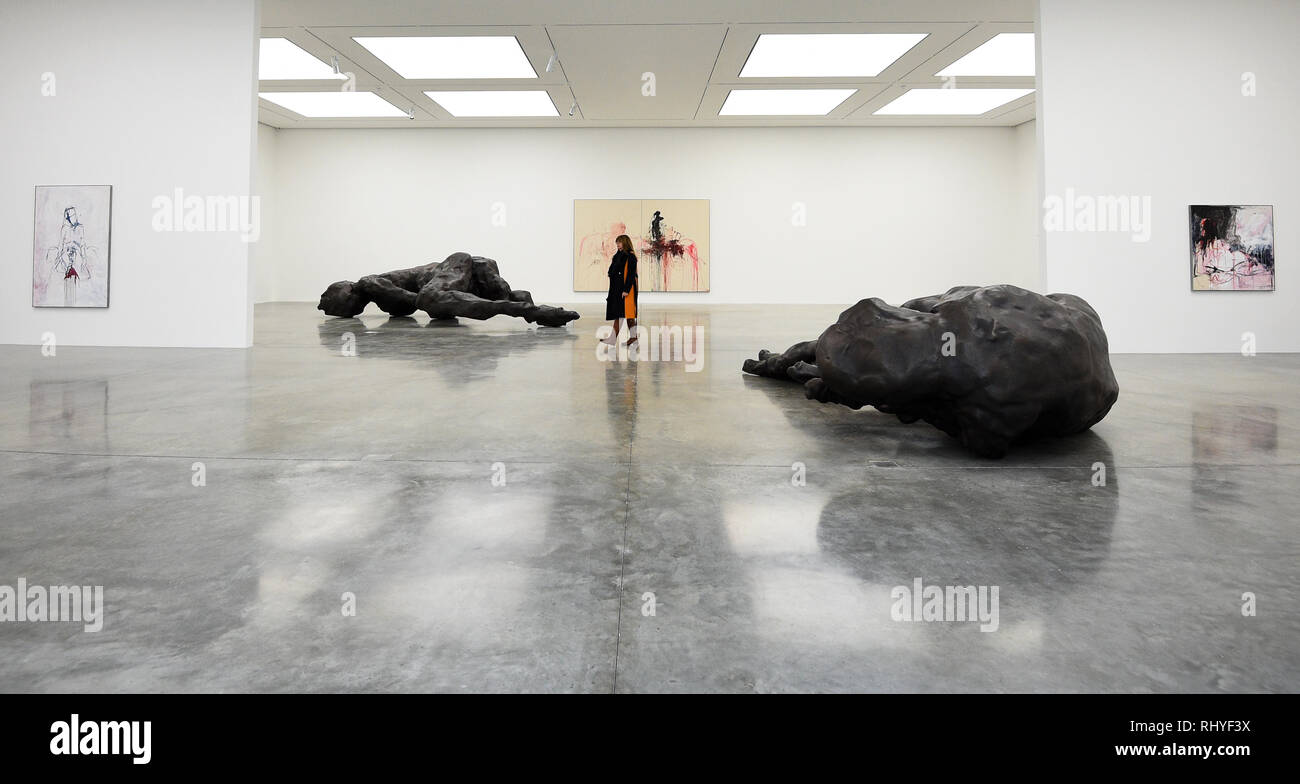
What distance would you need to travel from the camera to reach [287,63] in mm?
15383

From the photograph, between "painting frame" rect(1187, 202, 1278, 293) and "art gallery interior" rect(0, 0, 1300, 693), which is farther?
"painting frame" rect(1187, 202, 1278, 293)

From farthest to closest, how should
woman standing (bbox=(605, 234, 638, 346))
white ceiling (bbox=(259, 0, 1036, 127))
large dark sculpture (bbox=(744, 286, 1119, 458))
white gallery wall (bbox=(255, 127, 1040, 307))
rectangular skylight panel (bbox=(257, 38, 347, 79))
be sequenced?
white gallery wall (bbox=(255, 127, 1040, 307)), rectangular skylight panel (bbox=(257, 38, 347, 79)), white ceiling (bbox=(259, 0, 1036, 127)), woman standing (bbox=(605, 234, 638, 346)), large dark sculpture (bbox=(744, 286, 1119, 458))

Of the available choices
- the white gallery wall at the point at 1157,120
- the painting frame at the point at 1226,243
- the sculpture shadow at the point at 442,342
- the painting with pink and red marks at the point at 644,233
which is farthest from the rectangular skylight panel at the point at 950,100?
the sculpture shadow at the point at 442,342

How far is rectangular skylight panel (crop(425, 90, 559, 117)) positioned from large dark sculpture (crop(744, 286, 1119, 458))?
50.4 ft

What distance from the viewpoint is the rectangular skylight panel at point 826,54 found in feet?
45.0

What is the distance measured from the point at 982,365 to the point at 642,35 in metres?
11.3

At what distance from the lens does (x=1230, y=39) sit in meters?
10.6

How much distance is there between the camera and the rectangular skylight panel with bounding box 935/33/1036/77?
539 inches

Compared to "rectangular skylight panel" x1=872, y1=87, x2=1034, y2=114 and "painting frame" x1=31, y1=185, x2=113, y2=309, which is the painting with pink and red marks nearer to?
"rectangular skylight panel" x1=872, y1=87, x2=1034, y2=114

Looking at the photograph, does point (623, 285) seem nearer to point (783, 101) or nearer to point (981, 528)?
point (981, 528)

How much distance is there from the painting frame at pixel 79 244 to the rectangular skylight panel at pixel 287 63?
14.4ft

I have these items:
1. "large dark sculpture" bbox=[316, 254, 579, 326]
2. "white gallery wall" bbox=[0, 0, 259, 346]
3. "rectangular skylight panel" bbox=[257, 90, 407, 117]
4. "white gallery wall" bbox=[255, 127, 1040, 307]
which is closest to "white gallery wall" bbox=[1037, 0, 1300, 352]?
"large dark sculpture" bbox=[316, 254, 579, 326]

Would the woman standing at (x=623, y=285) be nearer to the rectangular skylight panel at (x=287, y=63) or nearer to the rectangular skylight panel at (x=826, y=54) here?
the rectangular skylight panel at (x=826, y=54)
